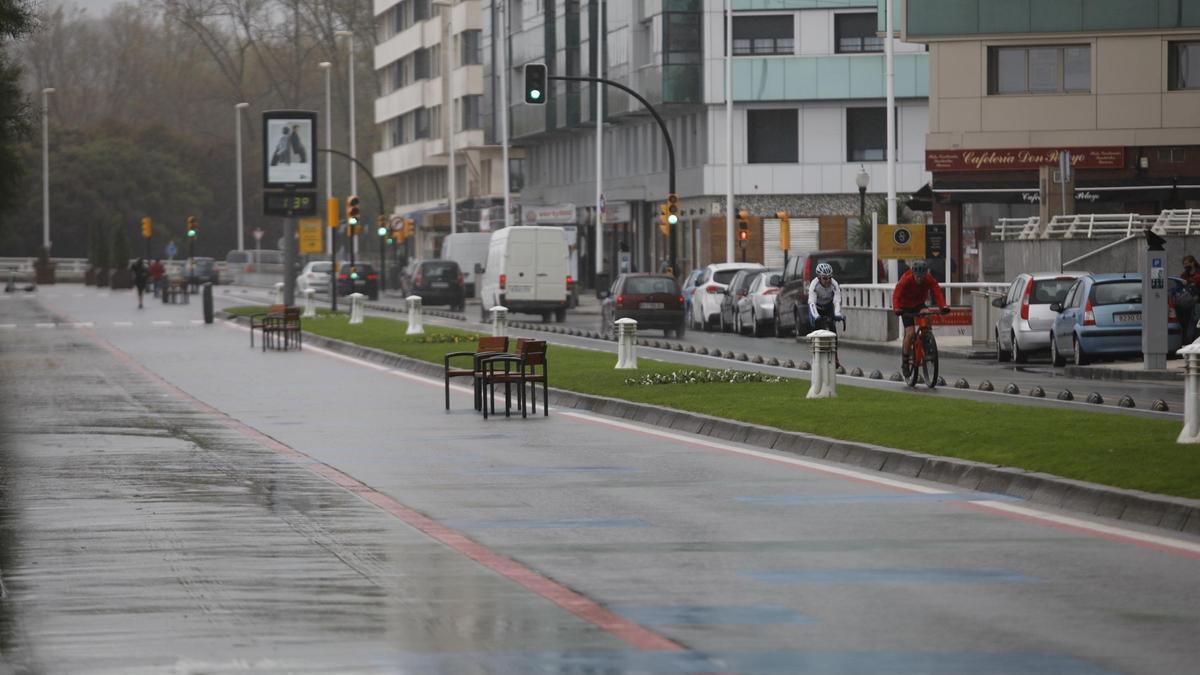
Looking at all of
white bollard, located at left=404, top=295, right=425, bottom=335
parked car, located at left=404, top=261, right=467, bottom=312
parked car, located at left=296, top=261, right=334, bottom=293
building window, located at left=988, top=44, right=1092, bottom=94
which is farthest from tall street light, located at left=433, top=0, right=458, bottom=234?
white bollard, located at left=404, top=295, right=425, bottom=335

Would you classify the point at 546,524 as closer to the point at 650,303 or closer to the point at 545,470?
the point at 545,470

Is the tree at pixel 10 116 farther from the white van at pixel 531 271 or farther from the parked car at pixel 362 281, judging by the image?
the parked car at pixel 362 281

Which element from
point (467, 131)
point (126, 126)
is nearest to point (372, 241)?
point (126, 126)

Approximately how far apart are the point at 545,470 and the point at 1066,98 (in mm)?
45213

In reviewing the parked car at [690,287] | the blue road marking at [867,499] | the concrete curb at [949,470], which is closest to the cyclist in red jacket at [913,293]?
the concrete curb at [949,470]

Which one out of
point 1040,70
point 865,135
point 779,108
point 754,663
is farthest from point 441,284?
point 754,663

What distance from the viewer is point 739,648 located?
9.38m

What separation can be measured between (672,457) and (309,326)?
36236 mm

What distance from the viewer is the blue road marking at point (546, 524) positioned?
1420cm

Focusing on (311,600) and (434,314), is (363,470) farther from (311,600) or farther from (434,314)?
(434,314)

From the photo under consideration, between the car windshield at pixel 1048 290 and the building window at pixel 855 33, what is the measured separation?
41.3m

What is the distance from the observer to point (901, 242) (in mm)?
47469

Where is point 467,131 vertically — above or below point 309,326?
above

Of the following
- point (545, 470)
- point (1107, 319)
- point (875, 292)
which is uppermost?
point (875, 292)
